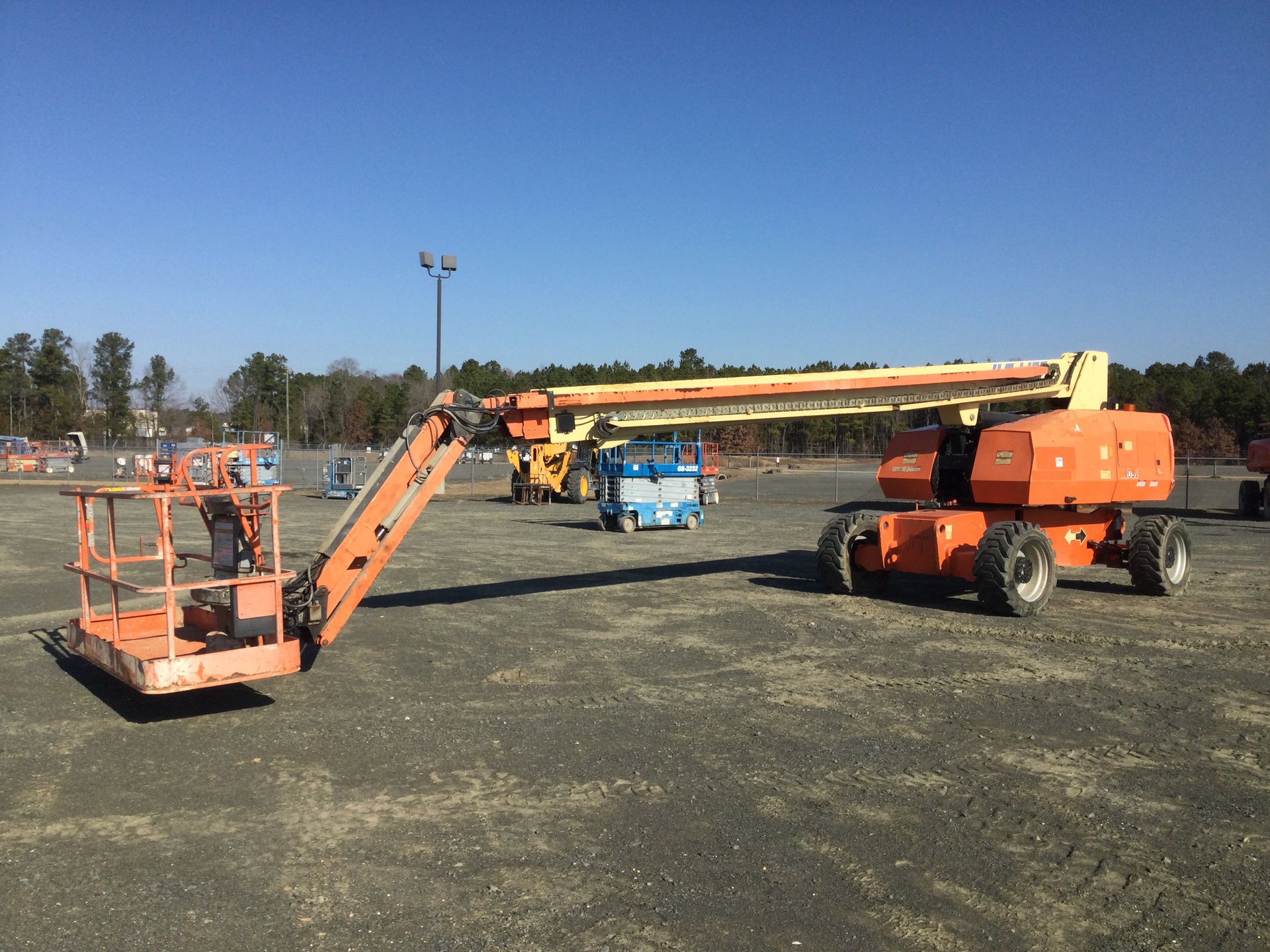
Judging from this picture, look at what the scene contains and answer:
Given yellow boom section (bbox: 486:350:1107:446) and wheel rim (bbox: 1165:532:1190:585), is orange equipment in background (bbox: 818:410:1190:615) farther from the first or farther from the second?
yellow boom section (bbox: 486:350:1107:446)

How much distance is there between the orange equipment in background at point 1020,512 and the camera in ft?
38.2

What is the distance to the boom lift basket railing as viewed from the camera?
6.90 m

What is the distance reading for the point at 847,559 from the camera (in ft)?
42.6

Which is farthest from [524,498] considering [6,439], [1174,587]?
[6,439]

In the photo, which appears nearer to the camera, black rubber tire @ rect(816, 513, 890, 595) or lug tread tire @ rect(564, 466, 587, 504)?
black rubber tire @ rect(816, 513, 890, 595)

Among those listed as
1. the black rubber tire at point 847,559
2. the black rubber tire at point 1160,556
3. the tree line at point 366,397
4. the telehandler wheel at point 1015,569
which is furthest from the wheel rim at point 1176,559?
the tree line at point 366,397

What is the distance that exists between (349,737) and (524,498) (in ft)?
87.3

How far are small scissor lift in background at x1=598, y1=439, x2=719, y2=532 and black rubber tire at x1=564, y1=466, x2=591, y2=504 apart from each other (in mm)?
8646

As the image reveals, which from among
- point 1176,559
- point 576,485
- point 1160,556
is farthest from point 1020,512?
point 576,485

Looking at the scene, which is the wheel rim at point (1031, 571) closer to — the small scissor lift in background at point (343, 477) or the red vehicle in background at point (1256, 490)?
the red vehicle in background at point (1256, 490)

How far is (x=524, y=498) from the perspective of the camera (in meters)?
33.4

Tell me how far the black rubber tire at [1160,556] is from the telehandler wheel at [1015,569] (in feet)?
7.04

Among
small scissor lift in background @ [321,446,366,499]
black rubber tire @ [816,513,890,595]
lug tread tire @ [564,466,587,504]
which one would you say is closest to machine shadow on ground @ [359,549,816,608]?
black rubber tire @ [816,513,890,595]

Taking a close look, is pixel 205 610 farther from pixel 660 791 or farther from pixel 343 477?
pixel 343 477
